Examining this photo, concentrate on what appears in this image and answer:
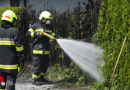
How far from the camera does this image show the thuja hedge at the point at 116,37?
542 cm

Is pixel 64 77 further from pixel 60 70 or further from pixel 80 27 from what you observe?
pixel 80 27

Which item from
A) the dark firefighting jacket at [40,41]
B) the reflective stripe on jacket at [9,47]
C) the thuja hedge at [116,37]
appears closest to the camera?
the reflective stripe on jacket at [9,47]

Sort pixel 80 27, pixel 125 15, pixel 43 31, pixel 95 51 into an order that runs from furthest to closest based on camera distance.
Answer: pixel 80 27, pixel 43 31, pixel 95 51, pixel 125 15

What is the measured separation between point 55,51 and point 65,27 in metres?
0.87

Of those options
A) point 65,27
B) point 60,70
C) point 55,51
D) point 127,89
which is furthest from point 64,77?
point 127,89

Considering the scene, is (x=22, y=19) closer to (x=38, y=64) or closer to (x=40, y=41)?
(x=40, y=41)

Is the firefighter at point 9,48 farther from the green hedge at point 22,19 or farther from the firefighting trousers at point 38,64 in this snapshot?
the green hedge at point 22,19

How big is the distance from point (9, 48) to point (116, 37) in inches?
91.5

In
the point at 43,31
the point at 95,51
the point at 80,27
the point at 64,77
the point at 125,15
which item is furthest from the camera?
the point at 80,27

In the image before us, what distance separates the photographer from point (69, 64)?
8492 millimetres

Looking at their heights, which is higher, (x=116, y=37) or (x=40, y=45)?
(x=116, y=37)

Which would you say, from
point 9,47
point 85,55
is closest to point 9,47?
point 9,47

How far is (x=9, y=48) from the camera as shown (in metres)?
5.17

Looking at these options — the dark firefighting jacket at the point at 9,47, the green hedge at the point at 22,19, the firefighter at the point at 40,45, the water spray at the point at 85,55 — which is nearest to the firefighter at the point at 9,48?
the dark firefighting jacket at the point at 9,47
